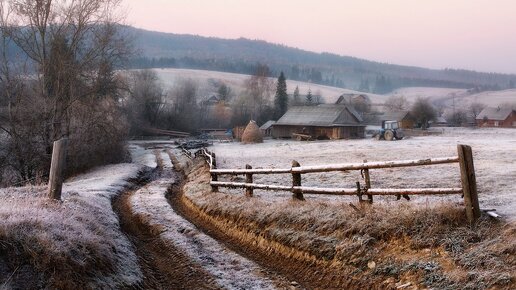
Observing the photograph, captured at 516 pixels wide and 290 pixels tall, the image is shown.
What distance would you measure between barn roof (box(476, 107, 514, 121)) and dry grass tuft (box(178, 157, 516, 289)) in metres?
112

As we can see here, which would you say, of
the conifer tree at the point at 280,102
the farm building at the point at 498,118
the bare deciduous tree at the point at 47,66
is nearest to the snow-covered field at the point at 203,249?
the bare deciduous tree at the point at 47,66

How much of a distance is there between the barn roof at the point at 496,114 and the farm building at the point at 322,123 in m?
53.1

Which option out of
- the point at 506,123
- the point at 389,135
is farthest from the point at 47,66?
the point at 506,123

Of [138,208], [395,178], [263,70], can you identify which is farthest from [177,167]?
[263,70]

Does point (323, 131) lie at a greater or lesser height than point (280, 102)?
lesser

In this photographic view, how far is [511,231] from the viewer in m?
7.45

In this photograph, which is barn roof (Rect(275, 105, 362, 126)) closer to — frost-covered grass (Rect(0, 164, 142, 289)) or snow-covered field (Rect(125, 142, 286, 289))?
snow-covered field (Rect(125, 142, 286, 289))

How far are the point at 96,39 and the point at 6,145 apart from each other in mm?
9835

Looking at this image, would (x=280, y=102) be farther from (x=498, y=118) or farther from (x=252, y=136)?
(x=498, y=118)

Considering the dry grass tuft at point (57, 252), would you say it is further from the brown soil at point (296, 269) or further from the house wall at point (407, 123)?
the house wall at point (407, 123)

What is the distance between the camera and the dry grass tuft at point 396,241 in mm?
6863

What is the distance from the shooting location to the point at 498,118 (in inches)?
4259

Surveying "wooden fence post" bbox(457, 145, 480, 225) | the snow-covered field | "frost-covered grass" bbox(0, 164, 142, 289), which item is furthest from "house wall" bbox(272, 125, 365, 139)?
"wooden fence post" bbox(457, 145, 480, 225)

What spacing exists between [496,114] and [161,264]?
385ft
